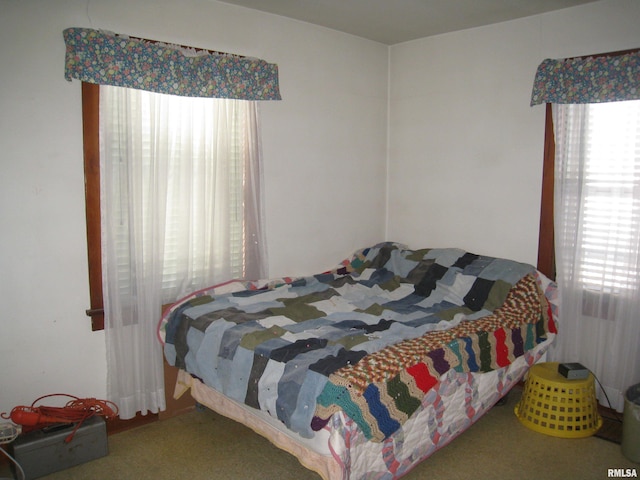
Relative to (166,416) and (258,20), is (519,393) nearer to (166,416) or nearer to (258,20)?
(166,416)

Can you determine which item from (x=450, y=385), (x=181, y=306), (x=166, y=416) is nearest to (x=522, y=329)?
(x=450, y=385)

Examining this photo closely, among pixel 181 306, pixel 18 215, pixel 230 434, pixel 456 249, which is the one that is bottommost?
pixel 230 434

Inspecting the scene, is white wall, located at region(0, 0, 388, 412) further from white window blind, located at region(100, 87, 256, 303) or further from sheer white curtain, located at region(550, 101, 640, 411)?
sheer white curtain, located at region(550, 101, 640, 411)

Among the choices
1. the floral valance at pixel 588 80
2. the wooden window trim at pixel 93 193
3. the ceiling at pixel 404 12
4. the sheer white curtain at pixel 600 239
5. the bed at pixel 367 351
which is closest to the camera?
the bed at pixel 367 351

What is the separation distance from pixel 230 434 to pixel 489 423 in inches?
59.9

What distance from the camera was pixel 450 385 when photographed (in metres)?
2.33

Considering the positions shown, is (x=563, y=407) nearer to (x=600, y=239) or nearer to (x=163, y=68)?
(x=600, y=239)

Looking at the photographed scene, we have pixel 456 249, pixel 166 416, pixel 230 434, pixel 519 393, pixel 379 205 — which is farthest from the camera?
pixel 379 205

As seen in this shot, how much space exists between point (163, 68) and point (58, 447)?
79.7 inches

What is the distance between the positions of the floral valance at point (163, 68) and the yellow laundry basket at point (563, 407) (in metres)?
2.40

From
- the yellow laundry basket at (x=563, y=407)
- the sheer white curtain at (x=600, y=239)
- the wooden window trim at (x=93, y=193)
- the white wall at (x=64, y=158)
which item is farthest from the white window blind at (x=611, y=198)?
the wooden window trim at (x=93, y=193)

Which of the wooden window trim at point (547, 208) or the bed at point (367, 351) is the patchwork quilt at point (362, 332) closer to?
the bed at point (367, 351)

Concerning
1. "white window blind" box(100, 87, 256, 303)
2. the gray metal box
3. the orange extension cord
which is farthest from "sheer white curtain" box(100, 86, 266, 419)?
the gray metal box

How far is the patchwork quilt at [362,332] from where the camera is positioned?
1.99 meters
